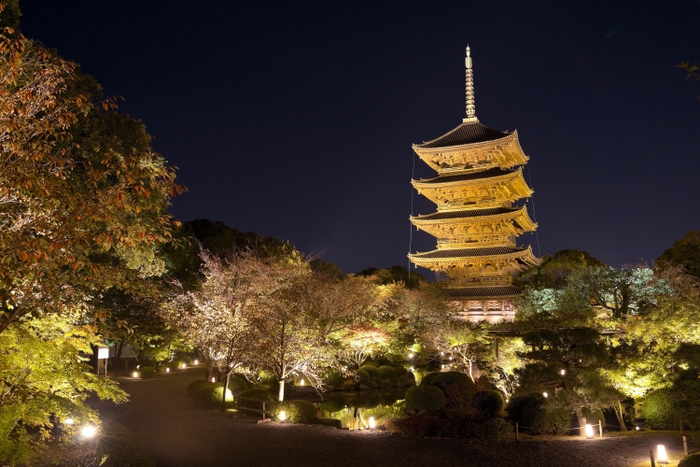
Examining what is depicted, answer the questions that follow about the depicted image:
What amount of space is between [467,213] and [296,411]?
22.1m

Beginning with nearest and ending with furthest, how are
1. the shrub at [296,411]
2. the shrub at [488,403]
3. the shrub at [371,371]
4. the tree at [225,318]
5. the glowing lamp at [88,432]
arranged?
1. the glowing lamp at [88,432]
2. the shrub at [296,411]
3. the shrub at [488,403]
4. the tree at [225,318]
5. the shrub at [371,371]

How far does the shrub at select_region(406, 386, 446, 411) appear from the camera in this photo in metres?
18.3

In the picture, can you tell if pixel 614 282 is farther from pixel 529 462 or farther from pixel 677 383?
pixel 529 462

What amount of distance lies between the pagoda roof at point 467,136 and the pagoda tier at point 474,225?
5384mm

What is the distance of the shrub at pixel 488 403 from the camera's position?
18.2m

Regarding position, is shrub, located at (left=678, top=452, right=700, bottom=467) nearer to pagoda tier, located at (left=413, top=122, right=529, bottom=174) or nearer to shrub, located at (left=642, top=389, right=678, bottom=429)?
shrub, located at (left=642, top=389, right=678, bottom=429)

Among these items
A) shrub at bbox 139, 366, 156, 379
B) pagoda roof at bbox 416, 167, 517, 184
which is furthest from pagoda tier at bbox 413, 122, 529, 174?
shrub at bbox 139, 366, 156, 379

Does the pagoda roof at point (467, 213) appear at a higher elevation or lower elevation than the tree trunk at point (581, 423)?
higher

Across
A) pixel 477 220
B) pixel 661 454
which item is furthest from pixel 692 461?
pixel 477 220

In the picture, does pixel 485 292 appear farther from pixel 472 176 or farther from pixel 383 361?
pixel 472 176

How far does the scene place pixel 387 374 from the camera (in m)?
30.8

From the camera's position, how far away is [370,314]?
109ft

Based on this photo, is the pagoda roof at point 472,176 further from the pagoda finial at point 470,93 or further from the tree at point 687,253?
the tree at point 687,253

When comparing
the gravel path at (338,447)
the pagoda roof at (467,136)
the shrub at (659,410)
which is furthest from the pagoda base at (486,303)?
the gravel path at (338,447)
